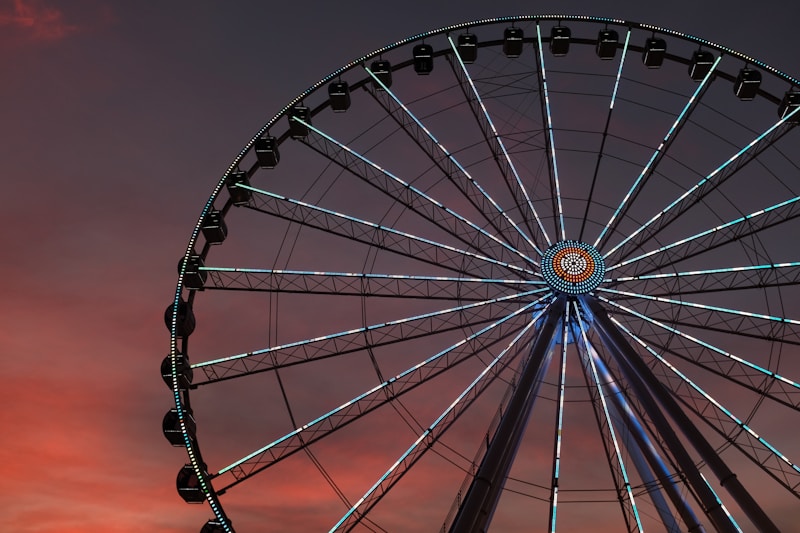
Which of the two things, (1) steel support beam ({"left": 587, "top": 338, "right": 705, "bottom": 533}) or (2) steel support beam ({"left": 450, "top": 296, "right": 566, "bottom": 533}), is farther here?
(1) steel support beam ({"left": 587, "top": 338, "right": 705, "bottom": 533})

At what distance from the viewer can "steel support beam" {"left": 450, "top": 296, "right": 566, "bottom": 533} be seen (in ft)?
53.8

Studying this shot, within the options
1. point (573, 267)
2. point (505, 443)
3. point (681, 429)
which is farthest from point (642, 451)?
point (573, 267)

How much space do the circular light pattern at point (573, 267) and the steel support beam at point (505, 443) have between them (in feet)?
2.11

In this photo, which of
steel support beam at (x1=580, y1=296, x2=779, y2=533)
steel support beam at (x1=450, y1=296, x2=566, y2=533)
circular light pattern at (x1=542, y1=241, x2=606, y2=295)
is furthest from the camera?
circular light pattern at (x1=542, y1=241, x2=606, y2=295)

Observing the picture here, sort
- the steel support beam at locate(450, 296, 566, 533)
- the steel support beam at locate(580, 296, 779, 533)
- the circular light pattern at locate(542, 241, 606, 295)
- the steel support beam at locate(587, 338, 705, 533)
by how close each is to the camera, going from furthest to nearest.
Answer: the circular light pattern at locate(542, 241, 606, 295), the steel support beam at locate(587, 338, 705, 533), the steel support beam at locate(580, 296, 779, 533), the steel support beam at locate(450, 296, 566, 533)

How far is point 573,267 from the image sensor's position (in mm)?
22109

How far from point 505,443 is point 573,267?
639 centimetres

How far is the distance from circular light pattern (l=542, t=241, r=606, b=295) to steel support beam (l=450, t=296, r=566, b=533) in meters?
0.64

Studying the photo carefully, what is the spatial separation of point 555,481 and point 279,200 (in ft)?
37.8

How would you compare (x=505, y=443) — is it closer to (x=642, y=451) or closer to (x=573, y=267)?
(x=642, y=451)

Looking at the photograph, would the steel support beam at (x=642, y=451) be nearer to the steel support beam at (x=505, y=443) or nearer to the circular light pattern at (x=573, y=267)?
the steel support beam at (x=505, y=443)

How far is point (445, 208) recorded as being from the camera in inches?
891

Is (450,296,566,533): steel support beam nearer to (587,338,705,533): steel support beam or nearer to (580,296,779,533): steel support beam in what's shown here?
(587,338,705,533): steel support beam

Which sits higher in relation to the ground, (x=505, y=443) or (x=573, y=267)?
(x=573, y=267)
